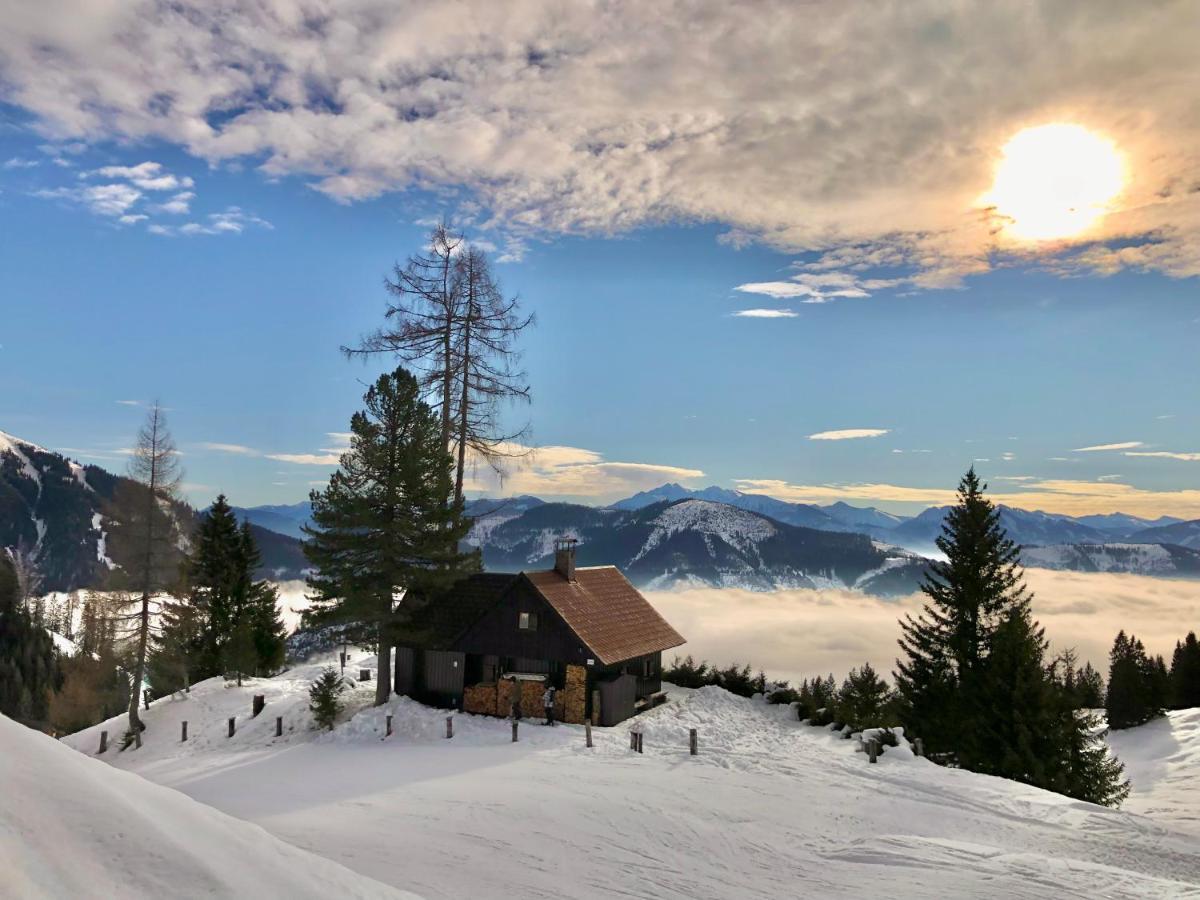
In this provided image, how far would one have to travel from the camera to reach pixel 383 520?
2991cm

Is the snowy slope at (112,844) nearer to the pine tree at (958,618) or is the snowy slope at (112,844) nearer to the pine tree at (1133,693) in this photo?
the pine tree at (958,618)

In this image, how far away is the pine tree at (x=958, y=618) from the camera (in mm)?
31469

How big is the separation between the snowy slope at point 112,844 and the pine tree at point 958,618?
30.0 m

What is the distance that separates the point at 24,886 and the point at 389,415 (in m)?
26.1

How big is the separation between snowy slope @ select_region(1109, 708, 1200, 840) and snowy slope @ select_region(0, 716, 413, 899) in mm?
20748

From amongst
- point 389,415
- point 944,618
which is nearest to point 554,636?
point 389,415

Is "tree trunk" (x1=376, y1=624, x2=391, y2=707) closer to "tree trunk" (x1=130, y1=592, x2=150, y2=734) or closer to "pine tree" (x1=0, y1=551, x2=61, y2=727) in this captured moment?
"tree trunk" (x1=130, y1=592, x2=150, y2=734)

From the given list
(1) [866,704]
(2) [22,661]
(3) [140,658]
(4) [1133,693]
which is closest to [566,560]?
(1) [866,704]

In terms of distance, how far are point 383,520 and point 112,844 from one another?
23.7m

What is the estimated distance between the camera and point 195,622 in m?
42.2

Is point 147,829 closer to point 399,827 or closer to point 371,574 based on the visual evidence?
point 399,827

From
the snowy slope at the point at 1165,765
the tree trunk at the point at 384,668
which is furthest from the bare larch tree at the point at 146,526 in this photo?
the snowy slope at the point at 1165,765

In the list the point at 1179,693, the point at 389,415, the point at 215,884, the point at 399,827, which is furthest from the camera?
the point at 1179,693

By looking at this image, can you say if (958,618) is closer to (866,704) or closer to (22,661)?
(866,704)
